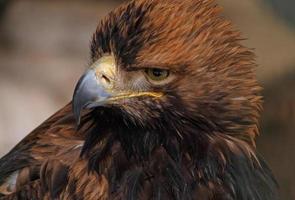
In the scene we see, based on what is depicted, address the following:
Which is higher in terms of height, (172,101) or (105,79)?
(105,79)

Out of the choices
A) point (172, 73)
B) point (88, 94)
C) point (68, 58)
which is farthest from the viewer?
point (68, 58)

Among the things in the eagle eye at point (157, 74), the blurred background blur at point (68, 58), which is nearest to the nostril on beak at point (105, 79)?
the eagle eye at point (157, 74)

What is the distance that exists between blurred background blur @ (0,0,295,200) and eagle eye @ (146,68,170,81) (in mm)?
3036

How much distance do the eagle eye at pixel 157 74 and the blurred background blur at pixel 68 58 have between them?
3.04 metres

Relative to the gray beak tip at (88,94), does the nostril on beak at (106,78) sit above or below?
above

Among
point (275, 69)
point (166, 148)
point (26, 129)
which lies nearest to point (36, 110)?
point (26, 129)

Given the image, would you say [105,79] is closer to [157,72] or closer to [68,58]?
[157,72]

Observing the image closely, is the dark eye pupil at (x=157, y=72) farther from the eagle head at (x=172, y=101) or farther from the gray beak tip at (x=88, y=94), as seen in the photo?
the gray beak tip at (x=88, y=94)

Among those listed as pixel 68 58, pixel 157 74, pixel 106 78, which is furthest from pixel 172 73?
pixel 68 58

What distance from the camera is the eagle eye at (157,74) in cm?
437

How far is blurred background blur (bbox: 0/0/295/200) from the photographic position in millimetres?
7930

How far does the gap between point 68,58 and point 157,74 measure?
4.79 meters

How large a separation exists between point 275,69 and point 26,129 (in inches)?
77.0

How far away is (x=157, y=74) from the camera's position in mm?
4383
